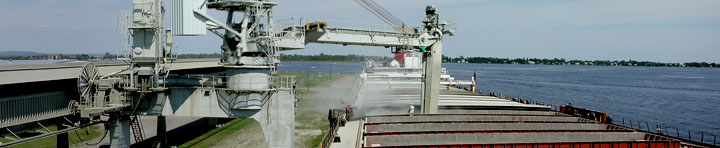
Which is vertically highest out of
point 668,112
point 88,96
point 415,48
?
point 415,48

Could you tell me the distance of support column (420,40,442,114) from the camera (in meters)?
28.9

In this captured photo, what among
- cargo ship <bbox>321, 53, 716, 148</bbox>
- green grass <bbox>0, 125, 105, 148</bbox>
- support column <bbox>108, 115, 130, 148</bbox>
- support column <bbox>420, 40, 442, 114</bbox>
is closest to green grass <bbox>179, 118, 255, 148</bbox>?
green grass <bbox>0, 125, 105, 148</bbox>

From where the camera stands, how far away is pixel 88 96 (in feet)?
62.1

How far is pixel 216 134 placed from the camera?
4112cm

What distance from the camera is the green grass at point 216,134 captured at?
36438 millimetres

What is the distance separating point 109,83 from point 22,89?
3.07 m

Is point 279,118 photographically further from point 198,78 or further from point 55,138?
point 55,138

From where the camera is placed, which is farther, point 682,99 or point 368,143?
point 682,99

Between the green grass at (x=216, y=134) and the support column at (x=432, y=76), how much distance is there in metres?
17.7

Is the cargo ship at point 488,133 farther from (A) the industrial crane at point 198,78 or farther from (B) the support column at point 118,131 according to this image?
(B) the support column at point 118,131

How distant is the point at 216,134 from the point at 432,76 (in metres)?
21.8

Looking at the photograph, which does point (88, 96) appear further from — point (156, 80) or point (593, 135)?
point (593, 135)

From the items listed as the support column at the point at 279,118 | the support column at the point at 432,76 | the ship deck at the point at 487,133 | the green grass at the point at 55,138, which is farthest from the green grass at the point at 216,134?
the support column at the point at 432,76

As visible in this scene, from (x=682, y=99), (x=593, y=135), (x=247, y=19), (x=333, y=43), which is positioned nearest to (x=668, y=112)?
(x=682, y=99)
